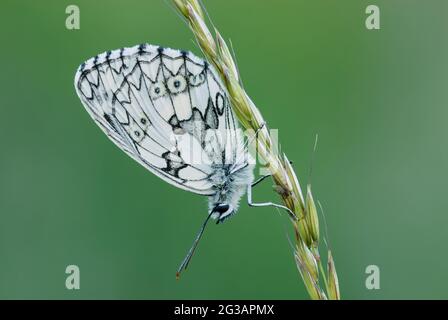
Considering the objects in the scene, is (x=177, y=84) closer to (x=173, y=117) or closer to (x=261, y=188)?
(x=173, y=117)

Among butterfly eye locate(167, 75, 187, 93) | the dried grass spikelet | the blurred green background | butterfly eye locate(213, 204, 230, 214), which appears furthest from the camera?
the blurred green background

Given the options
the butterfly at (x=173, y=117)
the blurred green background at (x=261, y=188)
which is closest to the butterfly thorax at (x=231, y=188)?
the butterfly at (x=173, y=117)

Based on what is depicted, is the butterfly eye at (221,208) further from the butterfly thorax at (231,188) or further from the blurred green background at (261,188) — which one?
the blurred green background at (261,188)

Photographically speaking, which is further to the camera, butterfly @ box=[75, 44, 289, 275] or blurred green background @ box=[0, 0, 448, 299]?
blurred green background @ box=[0, 0, 448, 299]

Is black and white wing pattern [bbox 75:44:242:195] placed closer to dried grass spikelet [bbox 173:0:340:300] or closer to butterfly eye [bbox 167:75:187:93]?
butterfly eye [bbox 167:75:187:93]

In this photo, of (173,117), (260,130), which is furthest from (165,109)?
(260,130)

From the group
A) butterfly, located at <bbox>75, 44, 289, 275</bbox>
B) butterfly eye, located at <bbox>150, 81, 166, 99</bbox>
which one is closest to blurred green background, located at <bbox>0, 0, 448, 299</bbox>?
butterfly, located at <bbox>75, 44, 289, 275</bbox>

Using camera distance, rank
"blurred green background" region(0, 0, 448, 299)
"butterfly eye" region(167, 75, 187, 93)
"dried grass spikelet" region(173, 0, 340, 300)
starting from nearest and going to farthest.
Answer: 1. "dried grass spikelet" region(173, 0, 340, 300)
2. "butterfly eye" region(167, 75, 187, 93)
3. "blurred green background" region(0, 0, 448, 299)
